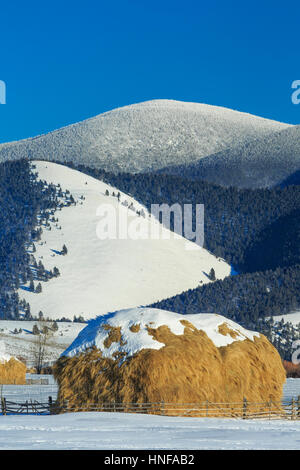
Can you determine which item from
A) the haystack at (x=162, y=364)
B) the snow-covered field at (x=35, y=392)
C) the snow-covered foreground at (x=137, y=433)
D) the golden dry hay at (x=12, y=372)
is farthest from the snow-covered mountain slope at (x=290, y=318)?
the snow-covered foreground at (x=137, y=433)

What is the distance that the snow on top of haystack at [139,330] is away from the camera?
1264 inches

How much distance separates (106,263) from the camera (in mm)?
168500

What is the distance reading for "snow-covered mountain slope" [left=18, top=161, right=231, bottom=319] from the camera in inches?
6004

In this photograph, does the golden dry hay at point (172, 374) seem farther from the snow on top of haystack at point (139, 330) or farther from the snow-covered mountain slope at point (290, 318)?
the snow-covered mountain slope at point (290, 318)

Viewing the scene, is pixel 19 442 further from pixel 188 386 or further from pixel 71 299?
pixel 71 299

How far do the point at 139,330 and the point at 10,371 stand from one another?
93.5 feet

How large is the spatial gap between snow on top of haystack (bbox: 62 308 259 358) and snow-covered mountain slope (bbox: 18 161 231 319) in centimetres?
10818

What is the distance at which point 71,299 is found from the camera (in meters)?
150

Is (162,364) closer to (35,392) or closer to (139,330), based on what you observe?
(139,330)

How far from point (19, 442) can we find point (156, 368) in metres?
10.7

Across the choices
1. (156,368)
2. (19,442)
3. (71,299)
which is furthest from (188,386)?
(71,299)

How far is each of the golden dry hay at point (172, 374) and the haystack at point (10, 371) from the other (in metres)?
26.2

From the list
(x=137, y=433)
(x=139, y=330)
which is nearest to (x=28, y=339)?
(x=139, y=330)

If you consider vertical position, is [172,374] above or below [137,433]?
above
